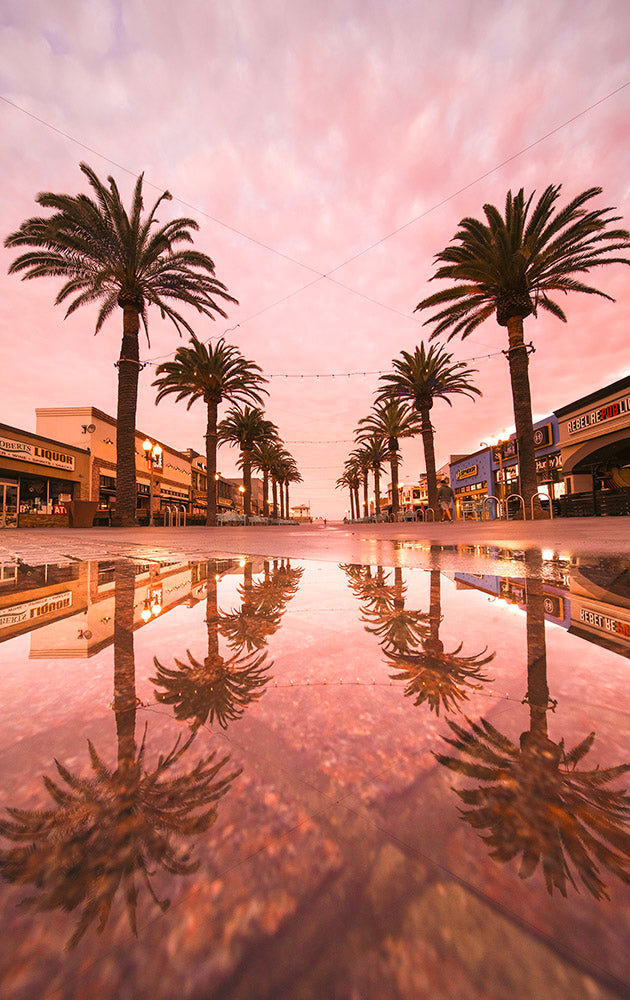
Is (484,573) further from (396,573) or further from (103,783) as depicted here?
(103,783)

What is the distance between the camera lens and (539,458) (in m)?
28.7

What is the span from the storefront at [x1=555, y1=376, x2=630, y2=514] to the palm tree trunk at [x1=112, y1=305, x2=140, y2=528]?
18.6 m

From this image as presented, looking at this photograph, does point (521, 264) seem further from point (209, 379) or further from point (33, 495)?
point (33, 495)

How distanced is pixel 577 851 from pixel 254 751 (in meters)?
0.35

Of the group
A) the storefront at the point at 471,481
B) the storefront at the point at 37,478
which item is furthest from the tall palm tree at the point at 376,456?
the storefront at the point at 37,478

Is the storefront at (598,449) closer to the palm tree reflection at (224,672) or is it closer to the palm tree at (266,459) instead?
the palm tree reflection at (224,672)

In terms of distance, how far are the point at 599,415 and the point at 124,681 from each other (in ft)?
79.3

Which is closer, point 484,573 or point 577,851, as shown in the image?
point 577,851

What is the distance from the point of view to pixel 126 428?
44.5 feet

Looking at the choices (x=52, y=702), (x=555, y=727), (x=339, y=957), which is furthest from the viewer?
(x=52, y=702)

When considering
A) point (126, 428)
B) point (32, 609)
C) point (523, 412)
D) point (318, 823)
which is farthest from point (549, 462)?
point (318, 823)

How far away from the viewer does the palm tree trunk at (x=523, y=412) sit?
1397 cm

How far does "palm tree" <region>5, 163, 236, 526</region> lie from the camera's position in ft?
41.3

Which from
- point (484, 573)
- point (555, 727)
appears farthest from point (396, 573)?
point (555, 727)
